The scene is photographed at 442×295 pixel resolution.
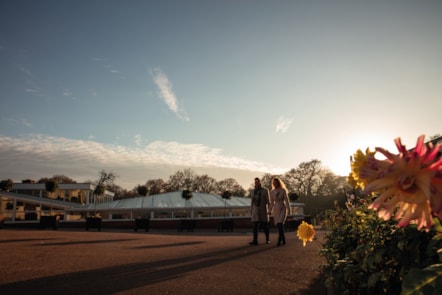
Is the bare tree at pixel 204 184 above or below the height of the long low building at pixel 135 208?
above

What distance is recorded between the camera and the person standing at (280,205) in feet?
28.2

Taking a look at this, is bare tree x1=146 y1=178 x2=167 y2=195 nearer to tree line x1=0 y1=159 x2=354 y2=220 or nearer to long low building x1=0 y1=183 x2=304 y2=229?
tree line x1=0 y1=159 x2=354 y2=220

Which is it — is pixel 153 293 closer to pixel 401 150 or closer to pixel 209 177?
pixel 401 150

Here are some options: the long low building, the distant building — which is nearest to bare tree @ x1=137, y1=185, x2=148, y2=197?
the long low building

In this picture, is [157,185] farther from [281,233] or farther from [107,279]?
[107,279]

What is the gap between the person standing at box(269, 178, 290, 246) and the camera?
859 cm

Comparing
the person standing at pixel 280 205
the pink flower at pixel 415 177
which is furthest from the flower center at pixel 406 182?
the person standing at pixel 280 205

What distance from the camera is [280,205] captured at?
343 inches

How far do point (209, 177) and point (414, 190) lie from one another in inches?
2495

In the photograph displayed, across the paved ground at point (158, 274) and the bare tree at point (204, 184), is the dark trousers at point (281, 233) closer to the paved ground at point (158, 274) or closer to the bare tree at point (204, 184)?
the paved ground at point (158, 274)

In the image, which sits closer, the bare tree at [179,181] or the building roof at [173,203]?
the building roof at [173,203]

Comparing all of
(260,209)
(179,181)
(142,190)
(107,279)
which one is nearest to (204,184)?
(179,181)

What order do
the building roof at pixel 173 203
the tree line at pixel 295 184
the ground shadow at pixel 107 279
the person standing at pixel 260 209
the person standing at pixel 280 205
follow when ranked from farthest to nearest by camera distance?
the tree line at pixel 295 184 < the building roof at pixel 173 203 < the person standing at pixel 260 209 < the person standing at pixel 280 205 < the ground shadow at pixel 107 279

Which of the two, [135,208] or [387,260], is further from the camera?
[135,208]
